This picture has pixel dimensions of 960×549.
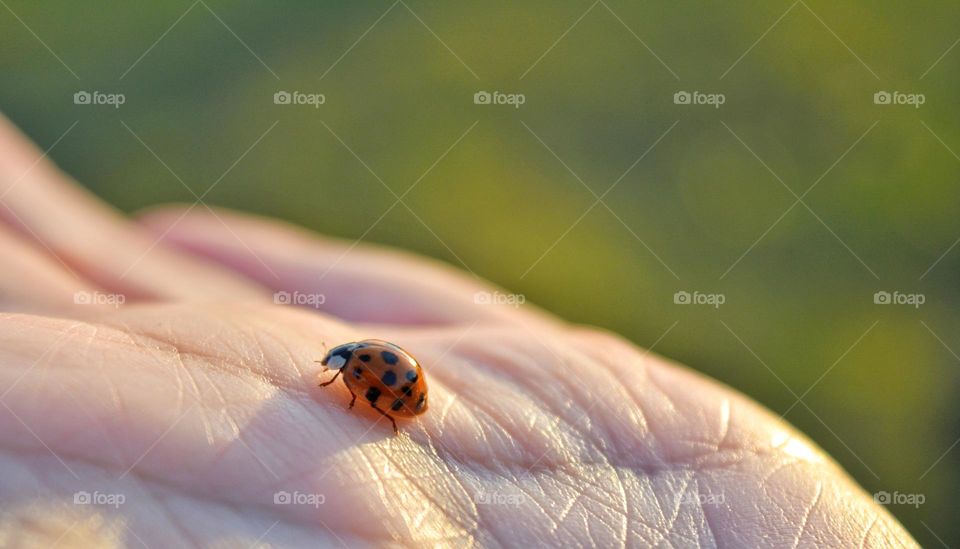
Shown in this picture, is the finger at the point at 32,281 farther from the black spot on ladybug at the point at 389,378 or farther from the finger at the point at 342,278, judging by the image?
the black spot on ladybug at the point at 389,378

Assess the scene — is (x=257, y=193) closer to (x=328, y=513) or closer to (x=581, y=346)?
(x=581, y=346)

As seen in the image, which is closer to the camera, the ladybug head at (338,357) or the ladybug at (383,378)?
the ladybug at (383,378)

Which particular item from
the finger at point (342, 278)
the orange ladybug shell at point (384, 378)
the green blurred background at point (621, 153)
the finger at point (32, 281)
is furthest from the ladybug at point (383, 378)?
the green blurred background at point (621, 153)

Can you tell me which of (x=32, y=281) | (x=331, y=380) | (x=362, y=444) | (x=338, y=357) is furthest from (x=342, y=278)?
(x=362, y=444)

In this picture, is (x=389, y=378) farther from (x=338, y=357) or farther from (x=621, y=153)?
(x=621, y=153)

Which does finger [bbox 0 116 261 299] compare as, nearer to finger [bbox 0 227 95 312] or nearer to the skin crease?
finger [bbox 0 227 95 312]
